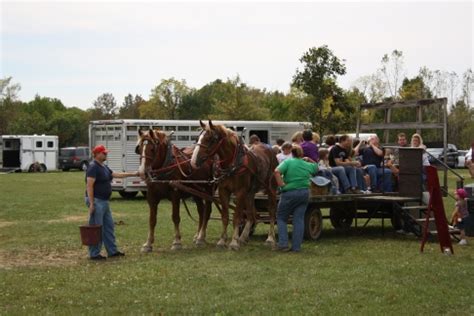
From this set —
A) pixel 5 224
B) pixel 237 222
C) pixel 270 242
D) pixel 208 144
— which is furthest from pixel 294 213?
pixel 5 224

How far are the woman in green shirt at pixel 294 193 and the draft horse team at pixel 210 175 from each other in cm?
62

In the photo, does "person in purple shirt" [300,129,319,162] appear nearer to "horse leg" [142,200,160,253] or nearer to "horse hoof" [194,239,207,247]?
"horse hoof" [194,239,207,247]

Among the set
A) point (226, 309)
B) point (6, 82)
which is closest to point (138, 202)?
point (226, 309)

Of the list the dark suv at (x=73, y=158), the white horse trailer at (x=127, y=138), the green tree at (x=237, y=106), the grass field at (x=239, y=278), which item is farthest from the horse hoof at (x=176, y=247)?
the green tree at (x=237, y=106)

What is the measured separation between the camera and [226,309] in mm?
7977

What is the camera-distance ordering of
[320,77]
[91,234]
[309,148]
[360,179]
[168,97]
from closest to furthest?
1. [91,234]
2. [309,148]
3. [360,179]
4. [320,77]
5. [168,97]

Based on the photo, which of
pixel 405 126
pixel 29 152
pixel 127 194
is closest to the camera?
pixel 405 126

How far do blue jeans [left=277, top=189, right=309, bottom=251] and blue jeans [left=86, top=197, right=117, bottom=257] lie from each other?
2956 millimetres

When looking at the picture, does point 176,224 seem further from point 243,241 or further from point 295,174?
point 295,174

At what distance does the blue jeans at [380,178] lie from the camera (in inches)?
616

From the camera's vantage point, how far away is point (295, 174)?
41.2 ft

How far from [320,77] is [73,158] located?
94.1 feet

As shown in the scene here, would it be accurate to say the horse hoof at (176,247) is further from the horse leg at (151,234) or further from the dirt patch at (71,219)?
the dirt patch at (71,219)

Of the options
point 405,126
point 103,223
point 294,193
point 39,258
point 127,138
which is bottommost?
point 39,258
